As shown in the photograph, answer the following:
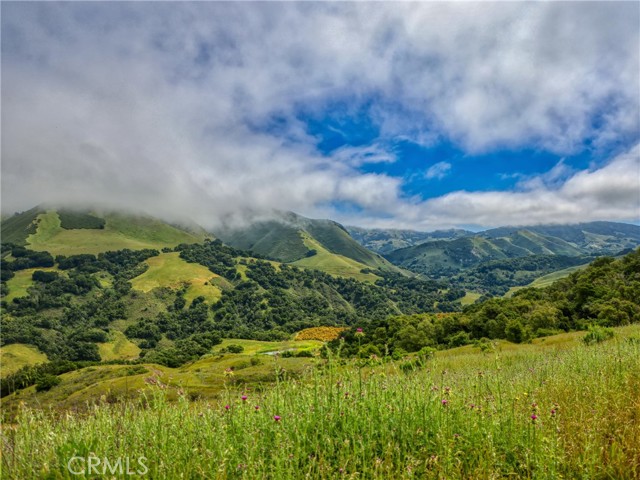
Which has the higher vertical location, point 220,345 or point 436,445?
point 436,445

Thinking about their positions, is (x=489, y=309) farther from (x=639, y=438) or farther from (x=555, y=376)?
(x=639, y=438)

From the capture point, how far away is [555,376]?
7918 mm

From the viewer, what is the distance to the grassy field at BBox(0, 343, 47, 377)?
436ft

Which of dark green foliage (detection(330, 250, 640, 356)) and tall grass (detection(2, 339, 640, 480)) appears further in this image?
dark green foliage (detection(330, 250, 640, 356))

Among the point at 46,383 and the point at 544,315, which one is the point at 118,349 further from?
the point at 544,315

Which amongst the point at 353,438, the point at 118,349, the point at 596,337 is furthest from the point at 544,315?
the point at 118,349

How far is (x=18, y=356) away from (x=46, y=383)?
8930 cm

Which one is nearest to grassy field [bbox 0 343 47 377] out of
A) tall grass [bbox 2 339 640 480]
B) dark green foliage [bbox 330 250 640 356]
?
dark green foliage [bbox 330 250 640 356]

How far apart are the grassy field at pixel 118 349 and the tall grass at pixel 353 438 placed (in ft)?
591

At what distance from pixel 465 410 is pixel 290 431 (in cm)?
274

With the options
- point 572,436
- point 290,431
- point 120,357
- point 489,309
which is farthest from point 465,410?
point 120,357

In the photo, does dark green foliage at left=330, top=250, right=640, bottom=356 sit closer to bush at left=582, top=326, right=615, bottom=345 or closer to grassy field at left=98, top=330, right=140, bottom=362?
bush at left=582, top=326, right=615, bottom=345

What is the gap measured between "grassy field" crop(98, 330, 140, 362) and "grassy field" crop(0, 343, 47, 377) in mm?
22237

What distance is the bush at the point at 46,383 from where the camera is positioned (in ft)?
259
